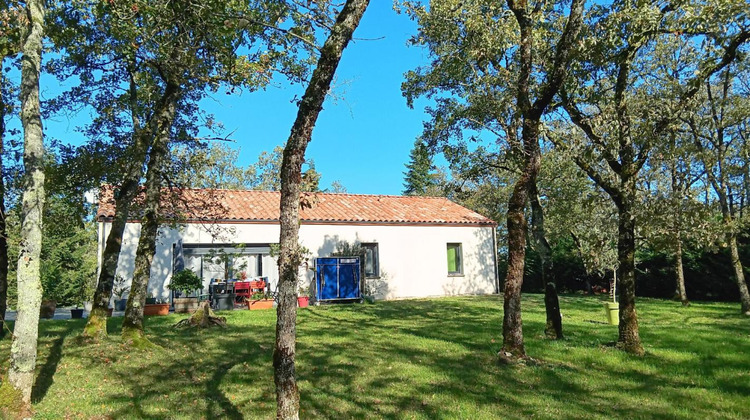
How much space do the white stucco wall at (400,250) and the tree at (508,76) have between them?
8.54 meters

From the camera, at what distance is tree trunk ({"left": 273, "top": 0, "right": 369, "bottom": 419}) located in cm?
399

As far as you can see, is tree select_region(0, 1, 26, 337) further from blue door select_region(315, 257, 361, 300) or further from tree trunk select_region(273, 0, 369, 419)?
blue door select_region(315, 257, 361, 300)

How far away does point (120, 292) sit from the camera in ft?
50.1

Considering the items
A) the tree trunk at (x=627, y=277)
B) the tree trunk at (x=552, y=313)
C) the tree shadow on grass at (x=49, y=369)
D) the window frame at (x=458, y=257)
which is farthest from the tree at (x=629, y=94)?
the window frame at (x=458, y=257)

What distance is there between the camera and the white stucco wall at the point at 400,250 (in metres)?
17.4

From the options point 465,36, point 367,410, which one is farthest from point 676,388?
point 465,36

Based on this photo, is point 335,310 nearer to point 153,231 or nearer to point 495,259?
point 153,231

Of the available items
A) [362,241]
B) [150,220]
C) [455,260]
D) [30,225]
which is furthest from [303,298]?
[30,225]

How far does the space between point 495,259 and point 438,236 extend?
3.58m

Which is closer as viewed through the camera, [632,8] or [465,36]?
[632,8]

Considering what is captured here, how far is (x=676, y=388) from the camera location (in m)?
6.27

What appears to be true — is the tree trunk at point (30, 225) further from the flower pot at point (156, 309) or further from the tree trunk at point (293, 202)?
the flower pot at point (156, 309)

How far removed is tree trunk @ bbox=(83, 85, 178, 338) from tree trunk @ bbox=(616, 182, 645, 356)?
8.69m

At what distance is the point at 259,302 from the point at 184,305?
7.86 feet
